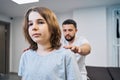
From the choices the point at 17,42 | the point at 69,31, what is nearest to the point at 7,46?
the point at 17,42

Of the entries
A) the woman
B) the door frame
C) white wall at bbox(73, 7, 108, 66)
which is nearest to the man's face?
the woman

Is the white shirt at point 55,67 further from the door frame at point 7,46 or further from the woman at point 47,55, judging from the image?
the door frame at point 7,46

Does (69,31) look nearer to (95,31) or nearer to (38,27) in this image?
(38,27)

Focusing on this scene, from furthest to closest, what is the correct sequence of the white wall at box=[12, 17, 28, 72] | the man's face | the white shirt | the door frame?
1. the white wall at box=[12, 17, 28, 72]
2. the door frame
3. the man's face
4. the white shirt

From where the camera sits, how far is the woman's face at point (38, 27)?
0.82 m

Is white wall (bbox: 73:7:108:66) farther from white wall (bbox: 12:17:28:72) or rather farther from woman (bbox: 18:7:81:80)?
woman (bbox: 18:7:81:80)

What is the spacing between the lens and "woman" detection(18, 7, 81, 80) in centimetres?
81

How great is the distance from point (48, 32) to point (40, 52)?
15 cm

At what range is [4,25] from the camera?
546 centimetres

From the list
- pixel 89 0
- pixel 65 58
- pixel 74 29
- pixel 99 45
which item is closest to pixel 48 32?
pixel 65 58

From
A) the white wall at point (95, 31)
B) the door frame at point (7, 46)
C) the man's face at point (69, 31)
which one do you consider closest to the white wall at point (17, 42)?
the door frame at point (7, 46)

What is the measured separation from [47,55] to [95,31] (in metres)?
3.63

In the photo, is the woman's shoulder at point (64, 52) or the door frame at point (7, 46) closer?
the woman's shoulder at point (64, 52)

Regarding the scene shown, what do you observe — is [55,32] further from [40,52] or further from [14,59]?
[14,59]
